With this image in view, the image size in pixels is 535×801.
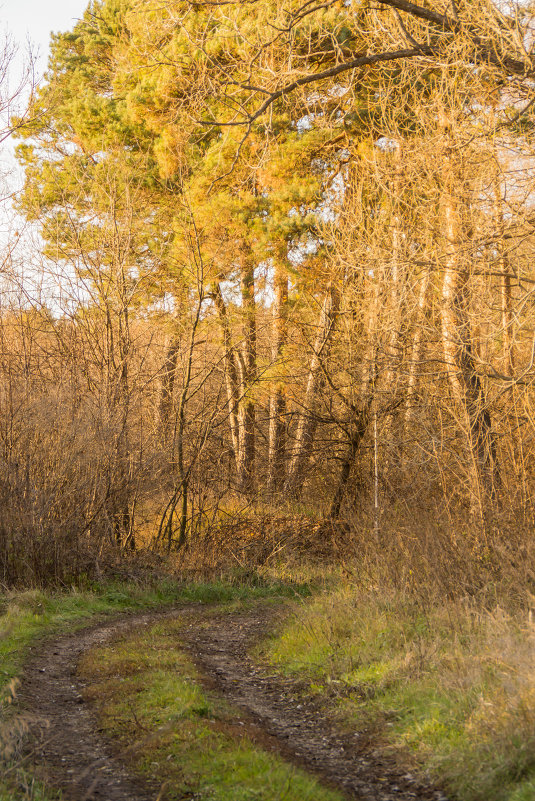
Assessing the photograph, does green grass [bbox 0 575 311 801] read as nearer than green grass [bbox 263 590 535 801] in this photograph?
No

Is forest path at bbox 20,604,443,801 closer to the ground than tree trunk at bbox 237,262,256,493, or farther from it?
closer to the ground

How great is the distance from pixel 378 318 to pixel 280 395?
17.8 feet

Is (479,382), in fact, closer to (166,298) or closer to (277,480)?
(277,480)

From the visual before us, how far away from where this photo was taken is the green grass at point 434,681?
505 centimetres

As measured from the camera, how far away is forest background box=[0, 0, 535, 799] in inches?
420

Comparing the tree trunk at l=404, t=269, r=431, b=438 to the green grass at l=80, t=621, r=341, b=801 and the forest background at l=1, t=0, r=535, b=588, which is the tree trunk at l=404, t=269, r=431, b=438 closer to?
the forest background at l=1, t=0, r=535, b=588

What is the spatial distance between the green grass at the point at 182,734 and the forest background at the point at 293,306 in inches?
81.4

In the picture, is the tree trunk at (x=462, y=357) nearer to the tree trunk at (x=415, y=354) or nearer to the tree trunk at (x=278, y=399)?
the tree trunk at (x=415, y=354)

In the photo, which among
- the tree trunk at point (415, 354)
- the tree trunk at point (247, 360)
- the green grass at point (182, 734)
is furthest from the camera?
the tree trunk at point (247, 360)

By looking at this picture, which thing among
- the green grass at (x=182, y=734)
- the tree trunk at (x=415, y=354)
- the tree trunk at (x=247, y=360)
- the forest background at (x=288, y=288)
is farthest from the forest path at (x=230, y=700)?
the tree trunk at (x=247, y=360)

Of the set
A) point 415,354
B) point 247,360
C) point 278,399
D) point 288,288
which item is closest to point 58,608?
point 415,354

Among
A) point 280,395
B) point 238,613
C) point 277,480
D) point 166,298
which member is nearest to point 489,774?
point 238,613

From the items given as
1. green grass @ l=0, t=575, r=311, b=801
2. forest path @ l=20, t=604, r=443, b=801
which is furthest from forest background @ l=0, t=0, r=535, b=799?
forest path @ l=20, t=604, r=443, b=801

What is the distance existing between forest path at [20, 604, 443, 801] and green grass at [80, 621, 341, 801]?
0.52 ft
